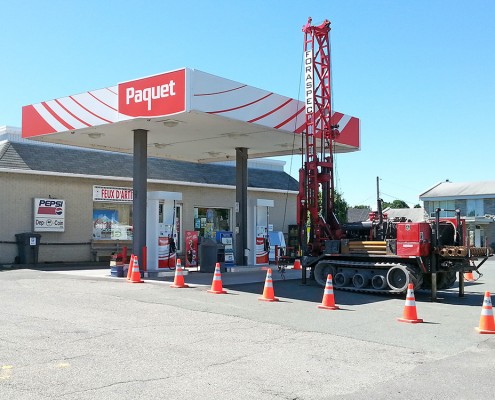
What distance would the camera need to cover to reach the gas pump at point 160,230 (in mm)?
19734

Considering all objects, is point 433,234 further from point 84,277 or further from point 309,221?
point 84,277

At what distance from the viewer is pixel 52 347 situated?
26.1 feet

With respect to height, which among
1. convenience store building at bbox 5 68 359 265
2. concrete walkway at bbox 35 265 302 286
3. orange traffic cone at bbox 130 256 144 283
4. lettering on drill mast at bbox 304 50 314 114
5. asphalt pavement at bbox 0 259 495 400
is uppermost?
lettering on drill mast at bbox 304 50 314 114

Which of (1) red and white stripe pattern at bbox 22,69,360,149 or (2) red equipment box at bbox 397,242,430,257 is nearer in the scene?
(2) red equipment box at bbox 397,242,430,257

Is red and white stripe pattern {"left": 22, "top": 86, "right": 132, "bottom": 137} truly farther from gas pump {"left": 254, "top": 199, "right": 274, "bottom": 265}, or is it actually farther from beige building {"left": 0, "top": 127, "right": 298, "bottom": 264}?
gas pump {"left": 254, "top": 199, "right": 274, "bottom": 265}

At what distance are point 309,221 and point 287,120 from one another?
11.7ft

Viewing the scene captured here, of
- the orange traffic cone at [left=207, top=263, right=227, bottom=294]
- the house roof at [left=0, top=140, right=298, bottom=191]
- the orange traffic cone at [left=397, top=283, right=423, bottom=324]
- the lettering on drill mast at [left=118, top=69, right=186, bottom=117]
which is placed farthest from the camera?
the house roof at [left=0, top=140, right=298, bottom=191]

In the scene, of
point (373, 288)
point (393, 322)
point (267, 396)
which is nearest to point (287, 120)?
point (373, 288)

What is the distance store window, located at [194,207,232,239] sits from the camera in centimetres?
3017

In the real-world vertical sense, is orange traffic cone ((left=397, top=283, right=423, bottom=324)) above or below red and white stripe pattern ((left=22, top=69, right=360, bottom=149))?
below

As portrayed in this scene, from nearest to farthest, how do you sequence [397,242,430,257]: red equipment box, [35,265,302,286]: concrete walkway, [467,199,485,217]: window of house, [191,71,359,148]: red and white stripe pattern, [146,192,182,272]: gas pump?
[397,242,430,257]: red equipment box
[191,71,359,148]: red and white stripe pattern
[35,265,302,286]: concrete walkway
[146,192,182,272]: gas pump
[467,199,485,217]: window of house

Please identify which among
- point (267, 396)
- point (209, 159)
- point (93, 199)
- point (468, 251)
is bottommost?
point (267, 396)

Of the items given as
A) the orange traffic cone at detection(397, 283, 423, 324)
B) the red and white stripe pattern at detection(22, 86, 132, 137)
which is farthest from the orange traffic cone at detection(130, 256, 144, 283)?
the orange traffic cone at detection(397, 283, 423, 324)

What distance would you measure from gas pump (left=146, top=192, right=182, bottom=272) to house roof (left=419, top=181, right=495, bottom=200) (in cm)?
4582
